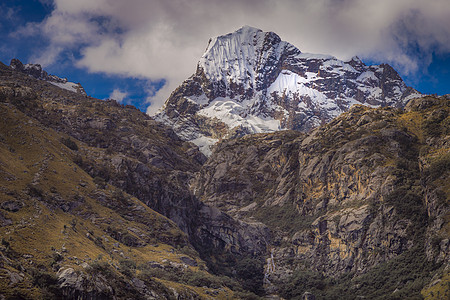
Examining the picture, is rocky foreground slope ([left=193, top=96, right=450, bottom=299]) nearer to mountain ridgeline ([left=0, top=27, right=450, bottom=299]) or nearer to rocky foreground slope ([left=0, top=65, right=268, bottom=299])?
mountain ridgeline ([left=0, top=27, right=450, bottom=299])

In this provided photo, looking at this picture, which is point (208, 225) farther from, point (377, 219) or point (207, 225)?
point (377, 219)

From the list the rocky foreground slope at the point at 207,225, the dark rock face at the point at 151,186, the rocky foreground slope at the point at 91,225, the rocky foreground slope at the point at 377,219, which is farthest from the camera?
the dark rock face at the point at 151,186

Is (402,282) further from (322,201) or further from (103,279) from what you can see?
(103,279)

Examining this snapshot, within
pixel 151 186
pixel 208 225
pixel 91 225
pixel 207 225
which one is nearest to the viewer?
pixel 91 225

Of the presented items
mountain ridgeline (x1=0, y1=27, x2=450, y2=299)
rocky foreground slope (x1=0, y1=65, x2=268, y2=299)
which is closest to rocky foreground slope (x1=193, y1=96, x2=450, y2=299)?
mountain ridgeline (x1=0, y1=27, x2=450, y2=299)

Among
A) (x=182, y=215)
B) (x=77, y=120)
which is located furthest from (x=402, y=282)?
(x=77, y=120)

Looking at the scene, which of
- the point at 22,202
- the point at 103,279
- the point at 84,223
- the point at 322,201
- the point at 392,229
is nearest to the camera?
the point at 103,279

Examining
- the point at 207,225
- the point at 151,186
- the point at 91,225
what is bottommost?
the point at 91,225

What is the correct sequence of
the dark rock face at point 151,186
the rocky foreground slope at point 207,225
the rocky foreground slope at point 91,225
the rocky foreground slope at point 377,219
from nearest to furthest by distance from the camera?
the rocky foreground slope at point 91,225 < the rocky foreground slope at point 207,225 < the rocky foreground slope at point 377,219 < the dark rock face at point 151,186

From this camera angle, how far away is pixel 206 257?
6407 inches

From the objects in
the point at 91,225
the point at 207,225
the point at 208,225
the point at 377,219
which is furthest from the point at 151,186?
the point at 377,219

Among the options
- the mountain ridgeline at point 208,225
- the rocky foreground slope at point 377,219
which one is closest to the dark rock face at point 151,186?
the mountain ridgeline at point 208,225

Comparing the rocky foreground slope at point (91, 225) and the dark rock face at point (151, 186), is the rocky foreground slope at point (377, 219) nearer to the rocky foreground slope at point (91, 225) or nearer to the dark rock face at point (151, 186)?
the dark rock face at point (151, 186)

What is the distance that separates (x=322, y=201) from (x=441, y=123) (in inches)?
2283
